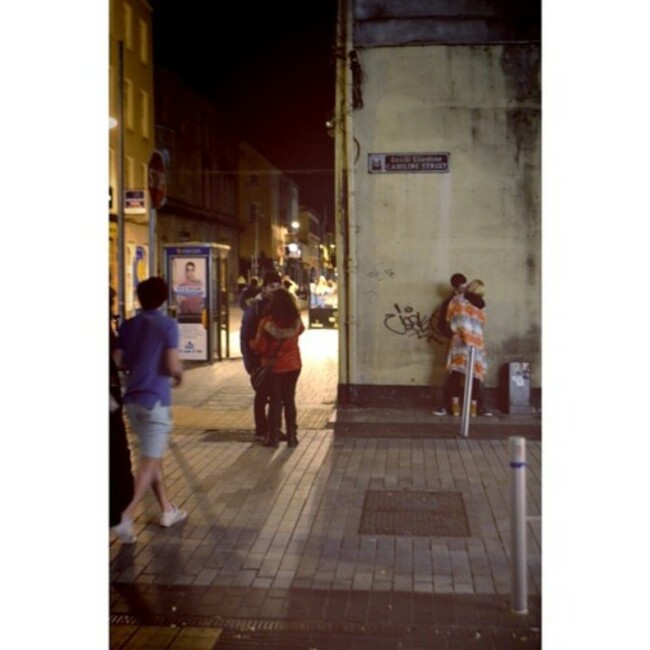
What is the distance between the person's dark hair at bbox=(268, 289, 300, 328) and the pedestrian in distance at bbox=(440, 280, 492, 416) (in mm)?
2470

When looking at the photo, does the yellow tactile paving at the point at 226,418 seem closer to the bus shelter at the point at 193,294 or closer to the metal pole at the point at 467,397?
the metal pole at the point at 467,397

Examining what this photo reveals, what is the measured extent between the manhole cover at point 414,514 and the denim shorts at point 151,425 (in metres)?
1.64

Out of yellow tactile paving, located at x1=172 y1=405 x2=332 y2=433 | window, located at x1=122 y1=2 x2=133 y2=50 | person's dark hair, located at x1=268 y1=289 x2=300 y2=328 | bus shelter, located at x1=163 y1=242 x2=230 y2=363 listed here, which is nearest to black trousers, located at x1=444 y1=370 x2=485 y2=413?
yellow tactile paving, located at x1=172 y1=405 x2=332 y2=433

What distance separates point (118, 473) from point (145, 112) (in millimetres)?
31231

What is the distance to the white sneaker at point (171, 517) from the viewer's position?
6.91 metres

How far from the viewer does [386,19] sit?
12.1 meters

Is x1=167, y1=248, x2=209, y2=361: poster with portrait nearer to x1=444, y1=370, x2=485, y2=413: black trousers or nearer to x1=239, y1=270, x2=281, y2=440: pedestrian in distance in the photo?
x1=239, y1=270, x2=281, y2=440: pedestrian in distance

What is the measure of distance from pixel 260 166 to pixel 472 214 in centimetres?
5914

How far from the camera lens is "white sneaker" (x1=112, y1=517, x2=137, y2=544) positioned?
622 cm

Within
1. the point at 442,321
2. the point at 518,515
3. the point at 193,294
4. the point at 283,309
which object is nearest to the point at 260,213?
the point at 193,294

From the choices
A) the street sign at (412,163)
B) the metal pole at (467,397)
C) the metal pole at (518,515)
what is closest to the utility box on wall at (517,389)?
the metal pole at (467,397)

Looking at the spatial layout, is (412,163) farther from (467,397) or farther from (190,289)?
(190,289)
